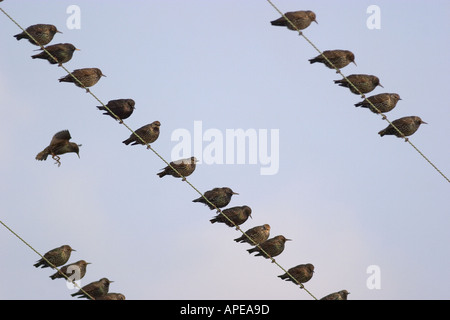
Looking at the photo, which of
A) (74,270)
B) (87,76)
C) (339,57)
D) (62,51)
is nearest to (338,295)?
(339,57)

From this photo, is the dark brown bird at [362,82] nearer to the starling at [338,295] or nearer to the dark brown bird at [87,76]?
the starling at [338,295]

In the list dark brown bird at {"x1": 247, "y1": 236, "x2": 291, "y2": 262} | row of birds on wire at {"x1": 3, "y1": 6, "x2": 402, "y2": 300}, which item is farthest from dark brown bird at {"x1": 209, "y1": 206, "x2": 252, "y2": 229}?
dark brown bird at {"x1": 247, "y1": 236, "x2": 291, "y2": 262}

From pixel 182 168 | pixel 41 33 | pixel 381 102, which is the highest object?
pixel 41 33

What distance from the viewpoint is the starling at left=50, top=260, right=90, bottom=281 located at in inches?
913

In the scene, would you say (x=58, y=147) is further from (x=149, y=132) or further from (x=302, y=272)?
(x=302, y=272)

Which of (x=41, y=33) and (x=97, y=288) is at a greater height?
(x=41, y=33)

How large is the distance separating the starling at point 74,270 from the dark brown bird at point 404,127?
19.2ft

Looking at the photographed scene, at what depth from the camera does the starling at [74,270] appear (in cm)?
2319

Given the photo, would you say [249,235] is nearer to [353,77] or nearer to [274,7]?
[353,77]

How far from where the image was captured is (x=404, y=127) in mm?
25375

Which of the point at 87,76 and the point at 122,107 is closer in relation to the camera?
the point at 87,76

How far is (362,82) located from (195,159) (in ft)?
10.9
